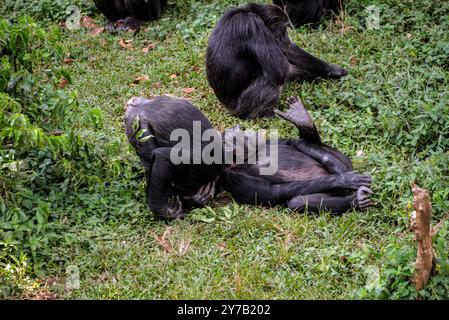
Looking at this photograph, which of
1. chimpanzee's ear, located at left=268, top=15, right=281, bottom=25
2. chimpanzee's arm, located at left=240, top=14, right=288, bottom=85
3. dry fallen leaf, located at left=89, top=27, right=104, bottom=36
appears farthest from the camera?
dry fallen leaf, located at left=89, top=27, right=104, bottom=36

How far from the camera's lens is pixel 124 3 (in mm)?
9656

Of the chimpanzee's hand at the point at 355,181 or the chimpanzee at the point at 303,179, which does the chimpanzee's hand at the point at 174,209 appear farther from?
the chimpanzee's hand at the point at 355,181

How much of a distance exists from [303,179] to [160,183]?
3.91 feet

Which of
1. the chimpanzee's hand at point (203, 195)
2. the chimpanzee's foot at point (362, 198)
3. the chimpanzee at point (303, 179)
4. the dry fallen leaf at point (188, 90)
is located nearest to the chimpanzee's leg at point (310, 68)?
the dry fallen leaf at point (188, 90)

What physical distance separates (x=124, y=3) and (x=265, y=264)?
5.66m

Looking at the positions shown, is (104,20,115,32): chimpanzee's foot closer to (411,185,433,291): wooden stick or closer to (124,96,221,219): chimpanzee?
(124,96,221,219): chimpanzee

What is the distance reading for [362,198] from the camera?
5.54 metres

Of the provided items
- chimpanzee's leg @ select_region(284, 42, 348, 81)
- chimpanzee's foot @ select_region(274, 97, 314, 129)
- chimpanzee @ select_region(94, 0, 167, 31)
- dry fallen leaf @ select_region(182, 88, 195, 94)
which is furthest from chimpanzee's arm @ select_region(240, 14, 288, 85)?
chimpanzee @ select_region(94, 0, 167, 31)

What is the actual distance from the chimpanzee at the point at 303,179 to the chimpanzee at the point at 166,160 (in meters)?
0.25

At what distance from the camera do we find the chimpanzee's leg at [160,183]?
221 inches

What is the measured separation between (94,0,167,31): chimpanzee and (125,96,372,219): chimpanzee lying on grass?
3.79m

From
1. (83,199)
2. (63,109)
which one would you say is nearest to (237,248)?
(83,199)

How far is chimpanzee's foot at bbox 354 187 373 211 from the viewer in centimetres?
554
